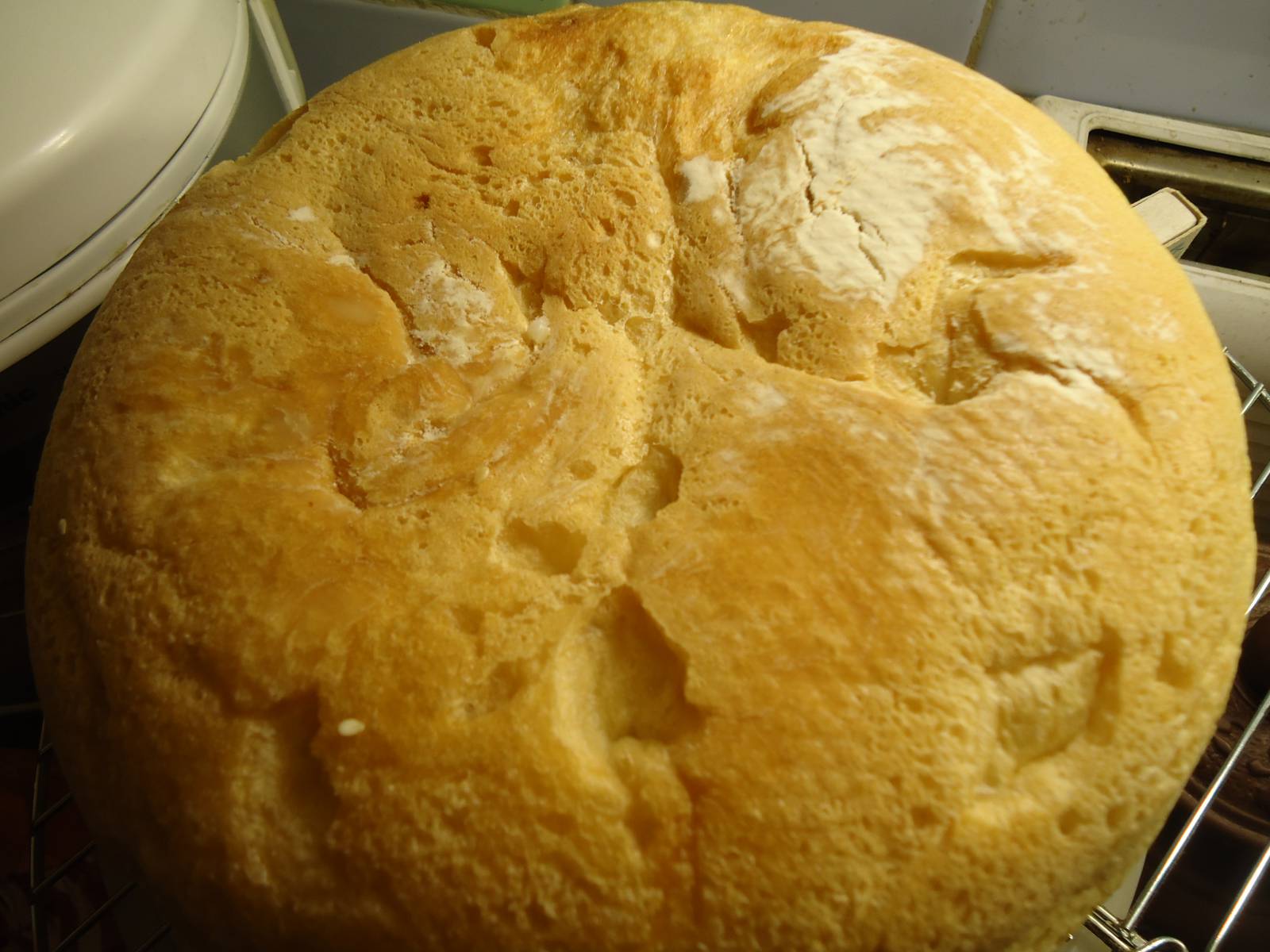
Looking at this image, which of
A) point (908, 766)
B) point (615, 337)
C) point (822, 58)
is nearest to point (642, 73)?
point (822, 58)

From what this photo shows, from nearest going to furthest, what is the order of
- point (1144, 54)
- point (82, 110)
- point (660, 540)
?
point (660, 540), point (82, 110), point (1144, 54)

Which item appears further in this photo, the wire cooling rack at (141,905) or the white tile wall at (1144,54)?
the white tile wall at (1144,54)

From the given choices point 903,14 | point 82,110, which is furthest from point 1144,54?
point 82,110

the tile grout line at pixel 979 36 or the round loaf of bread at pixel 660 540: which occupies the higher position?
the tile grout line at pixel 979 36

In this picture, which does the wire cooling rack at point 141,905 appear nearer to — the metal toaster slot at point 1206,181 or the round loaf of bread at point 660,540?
the round loaf of bread at point 660,540

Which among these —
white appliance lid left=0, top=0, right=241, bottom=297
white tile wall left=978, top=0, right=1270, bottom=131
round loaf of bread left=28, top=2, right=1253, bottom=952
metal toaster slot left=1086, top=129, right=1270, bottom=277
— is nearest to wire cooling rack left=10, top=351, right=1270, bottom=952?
round loaf of bread left=28, top=2, right=1253, bottom=952

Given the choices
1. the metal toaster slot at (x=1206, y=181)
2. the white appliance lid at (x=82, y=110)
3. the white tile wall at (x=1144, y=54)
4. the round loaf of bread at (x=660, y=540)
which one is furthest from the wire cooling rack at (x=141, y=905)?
the white tile wall at (x=1144, y=54)

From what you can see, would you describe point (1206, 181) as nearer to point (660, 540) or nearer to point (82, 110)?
point (660, 540)

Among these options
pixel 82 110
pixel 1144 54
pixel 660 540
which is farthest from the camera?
pixel 1144 54

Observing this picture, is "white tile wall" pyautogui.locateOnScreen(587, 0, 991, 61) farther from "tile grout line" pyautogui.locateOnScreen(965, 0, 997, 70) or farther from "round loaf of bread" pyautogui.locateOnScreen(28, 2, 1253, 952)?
"round loaf of bread" pyautogui.locateOnScreen(28, 2, 1253, 952)
